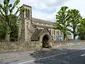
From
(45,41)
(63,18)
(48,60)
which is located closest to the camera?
(48,60)

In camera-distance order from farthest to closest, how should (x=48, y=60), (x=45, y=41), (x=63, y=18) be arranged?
(x=63, y=18)
(x=45, y=41)
(x=48, y=60)

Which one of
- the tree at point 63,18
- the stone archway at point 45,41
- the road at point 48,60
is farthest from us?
the tree at point 63,18

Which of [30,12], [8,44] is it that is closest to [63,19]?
[30,12]

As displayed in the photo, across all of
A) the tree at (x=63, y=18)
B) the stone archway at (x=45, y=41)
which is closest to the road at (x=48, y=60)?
the stone archway at (x=45, y=41)

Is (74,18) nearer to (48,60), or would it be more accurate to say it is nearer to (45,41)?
(45,41)

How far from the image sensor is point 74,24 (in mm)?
50031

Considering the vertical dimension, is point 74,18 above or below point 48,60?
above

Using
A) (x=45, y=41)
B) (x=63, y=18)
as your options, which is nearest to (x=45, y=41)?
(x=45, y=41)

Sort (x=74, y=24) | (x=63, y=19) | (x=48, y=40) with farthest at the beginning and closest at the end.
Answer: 1. (x=74, y=24)
2. (x=63, y=19)
3. (x=48, y=40)

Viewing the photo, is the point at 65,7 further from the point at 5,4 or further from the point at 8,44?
the point at 8,44

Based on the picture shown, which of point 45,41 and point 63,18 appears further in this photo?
point 63,18

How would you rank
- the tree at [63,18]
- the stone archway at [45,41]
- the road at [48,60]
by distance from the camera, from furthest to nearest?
1. the tree at [63,18]
2. the stone archway at [45,41]
3. the road at [48,60]

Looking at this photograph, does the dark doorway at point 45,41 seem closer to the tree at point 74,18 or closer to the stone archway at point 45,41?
the stone archway at point 45,41

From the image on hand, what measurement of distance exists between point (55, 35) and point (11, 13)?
48993 millimetres
